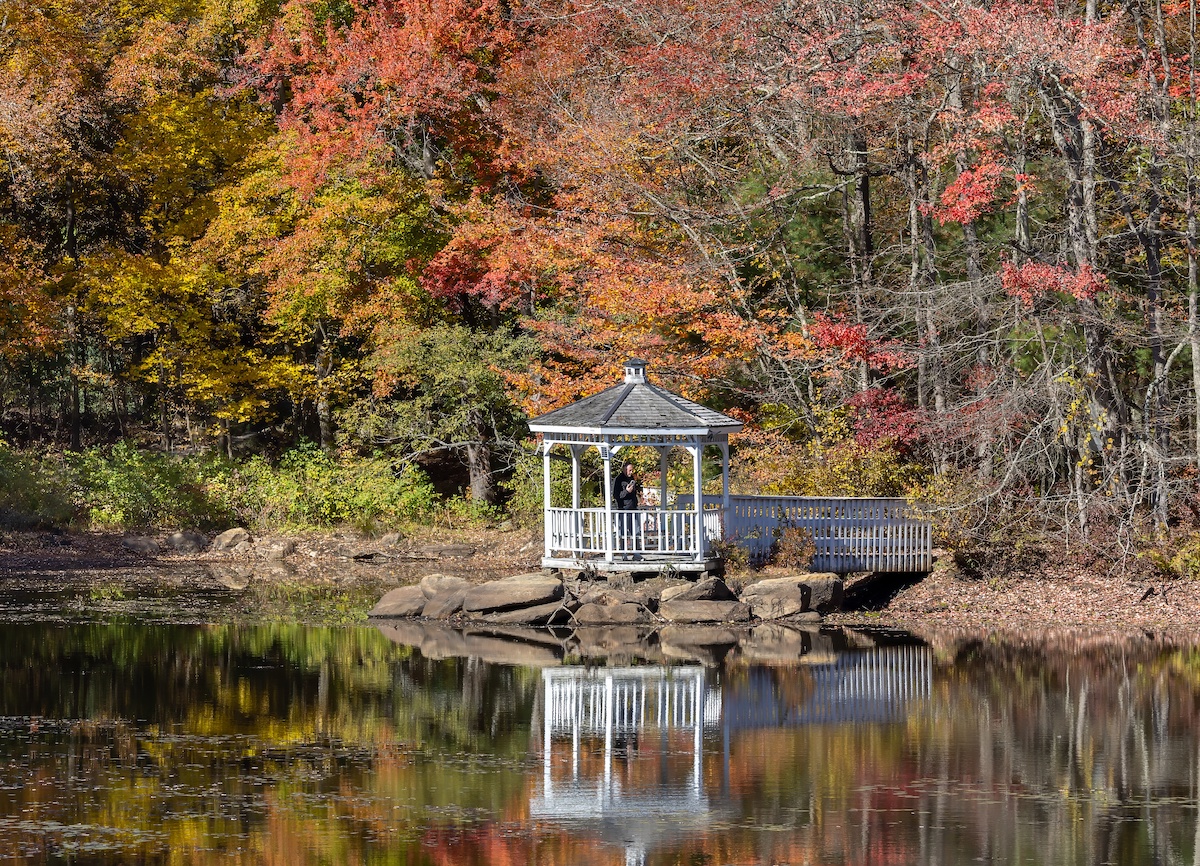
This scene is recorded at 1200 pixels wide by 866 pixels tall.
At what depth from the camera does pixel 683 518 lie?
24109mm

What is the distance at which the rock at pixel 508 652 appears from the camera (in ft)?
63.7

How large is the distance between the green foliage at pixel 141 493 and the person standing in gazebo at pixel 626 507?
12374 millimetres

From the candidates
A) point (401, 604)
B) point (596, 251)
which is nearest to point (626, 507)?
point (401, 604)

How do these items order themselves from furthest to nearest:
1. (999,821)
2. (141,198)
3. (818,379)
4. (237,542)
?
(141,198)
(237,542)
(818,379)
(999,821)

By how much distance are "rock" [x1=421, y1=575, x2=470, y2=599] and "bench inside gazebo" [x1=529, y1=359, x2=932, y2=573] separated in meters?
1.59

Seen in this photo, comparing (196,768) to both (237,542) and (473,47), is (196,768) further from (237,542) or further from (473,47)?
(473,47)

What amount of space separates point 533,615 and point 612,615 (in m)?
1.17

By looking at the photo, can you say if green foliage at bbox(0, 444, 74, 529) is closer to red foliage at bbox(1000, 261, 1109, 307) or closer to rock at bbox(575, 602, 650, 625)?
rock at bbox(575, 602, 650, 625)

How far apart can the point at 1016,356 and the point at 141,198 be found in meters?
22.4

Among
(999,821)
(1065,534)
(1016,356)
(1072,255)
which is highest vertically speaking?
(1072,255)

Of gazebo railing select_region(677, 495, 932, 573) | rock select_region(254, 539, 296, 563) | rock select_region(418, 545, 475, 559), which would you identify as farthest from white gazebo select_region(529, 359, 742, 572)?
rock select_region(254, 539, 296, 563)

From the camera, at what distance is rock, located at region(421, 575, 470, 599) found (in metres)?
23.8

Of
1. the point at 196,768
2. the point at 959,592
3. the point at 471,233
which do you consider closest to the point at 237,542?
the point at 471,233

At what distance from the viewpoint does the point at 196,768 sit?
43.5ft
